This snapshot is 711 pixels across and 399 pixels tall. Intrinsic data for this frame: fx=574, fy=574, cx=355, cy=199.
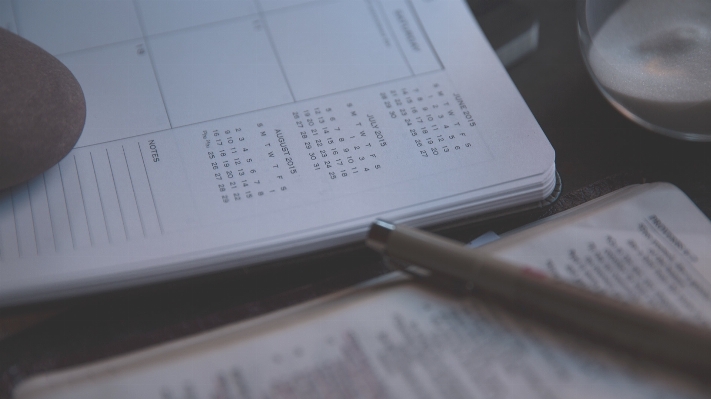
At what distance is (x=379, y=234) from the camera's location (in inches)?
14.1

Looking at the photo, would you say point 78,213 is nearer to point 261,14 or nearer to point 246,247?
point 246,247

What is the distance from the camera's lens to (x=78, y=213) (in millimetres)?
397

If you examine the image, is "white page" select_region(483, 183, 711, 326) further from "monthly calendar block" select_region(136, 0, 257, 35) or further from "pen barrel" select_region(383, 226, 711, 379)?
"monthly calendar block" select_region(136, 0, 257, 35)

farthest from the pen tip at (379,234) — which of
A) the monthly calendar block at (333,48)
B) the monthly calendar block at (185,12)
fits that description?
the monthly calendar block at (185,12)

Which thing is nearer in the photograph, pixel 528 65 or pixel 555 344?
pixel 555 344

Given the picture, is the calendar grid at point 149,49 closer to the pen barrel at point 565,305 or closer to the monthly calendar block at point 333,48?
the monthly calendar block at point 333,48

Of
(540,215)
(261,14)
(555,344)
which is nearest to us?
(555,344)

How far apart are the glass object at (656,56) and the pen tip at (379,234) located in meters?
0.22

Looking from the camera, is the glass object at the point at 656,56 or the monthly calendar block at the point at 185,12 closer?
the glass object at the point at 656,56

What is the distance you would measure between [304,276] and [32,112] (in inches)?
8.4

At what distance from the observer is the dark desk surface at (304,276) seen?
36 centimetres

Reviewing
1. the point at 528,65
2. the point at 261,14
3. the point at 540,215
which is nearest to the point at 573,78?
the point at 528,65

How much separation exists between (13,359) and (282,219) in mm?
195

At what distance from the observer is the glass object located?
1.36 ft
